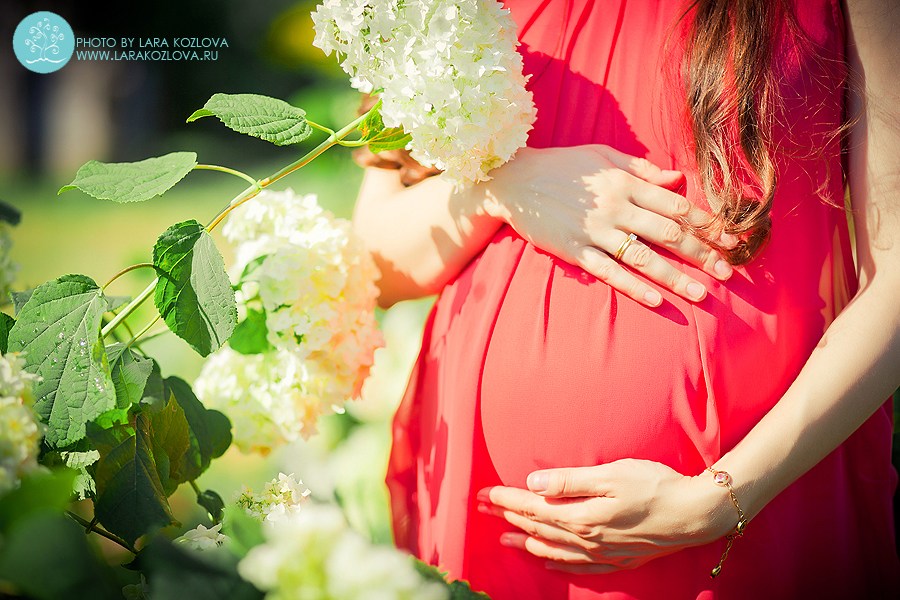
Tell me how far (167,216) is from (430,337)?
172cm

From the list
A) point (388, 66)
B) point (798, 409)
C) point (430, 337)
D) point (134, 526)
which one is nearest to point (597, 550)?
point (798, 409)

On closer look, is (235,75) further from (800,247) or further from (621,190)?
(800,247)

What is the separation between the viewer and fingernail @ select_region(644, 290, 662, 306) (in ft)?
2.37

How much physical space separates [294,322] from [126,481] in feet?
0.94

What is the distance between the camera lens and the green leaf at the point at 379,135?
0.66m

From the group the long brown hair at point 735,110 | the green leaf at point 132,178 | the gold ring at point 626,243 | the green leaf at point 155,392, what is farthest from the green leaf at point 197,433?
the long brown hair at point 735,110

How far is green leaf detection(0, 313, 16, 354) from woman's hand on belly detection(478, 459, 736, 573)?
0.67 meters

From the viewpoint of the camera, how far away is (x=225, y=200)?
7.06ft

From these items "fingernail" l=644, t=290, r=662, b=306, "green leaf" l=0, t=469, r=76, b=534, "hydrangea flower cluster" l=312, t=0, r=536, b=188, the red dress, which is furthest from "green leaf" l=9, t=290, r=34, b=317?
"fingernail" l=644, t=290, r=662, b=306

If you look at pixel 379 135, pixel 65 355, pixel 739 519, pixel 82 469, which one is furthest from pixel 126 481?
pixel 739 519

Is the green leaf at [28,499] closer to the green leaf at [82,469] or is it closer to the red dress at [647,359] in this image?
the green leaf at [82,469]

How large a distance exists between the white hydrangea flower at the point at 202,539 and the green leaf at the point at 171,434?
0.13m

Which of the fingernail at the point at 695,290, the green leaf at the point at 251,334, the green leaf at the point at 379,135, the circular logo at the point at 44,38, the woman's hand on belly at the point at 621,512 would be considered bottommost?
the woman's hand on belly at the point at 621,512

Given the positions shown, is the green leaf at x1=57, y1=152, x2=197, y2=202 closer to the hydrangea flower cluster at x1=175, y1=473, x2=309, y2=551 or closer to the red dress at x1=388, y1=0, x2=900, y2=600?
the hydrangea flower cluster at x1=175, y1=473, x2=309, y2=551
